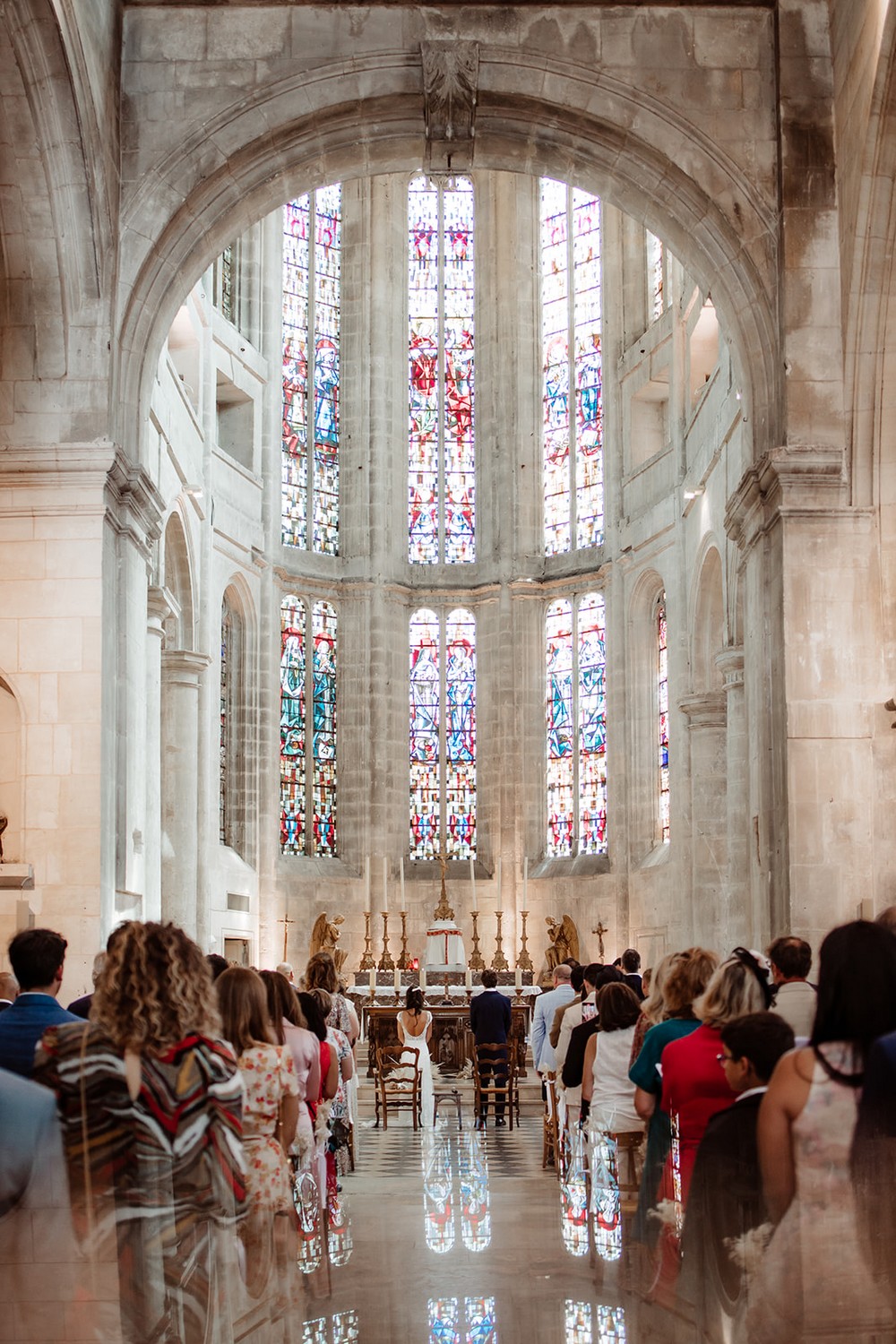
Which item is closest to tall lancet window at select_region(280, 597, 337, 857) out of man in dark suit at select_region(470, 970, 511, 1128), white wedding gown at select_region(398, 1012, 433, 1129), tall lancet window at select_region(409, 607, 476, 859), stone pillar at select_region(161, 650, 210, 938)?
→ tall lancet window at select_region(409, 607, 476, 859)

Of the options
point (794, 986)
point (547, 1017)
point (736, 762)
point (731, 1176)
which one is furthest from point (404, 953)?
point (731, 1176)

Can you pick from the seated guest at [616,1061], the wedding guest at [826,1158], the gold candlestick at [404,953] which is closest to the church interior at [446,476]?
the gold candlestick at [404,953]

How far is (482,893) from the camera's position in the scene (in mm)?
22609

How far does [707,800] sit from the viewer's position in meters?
18.7

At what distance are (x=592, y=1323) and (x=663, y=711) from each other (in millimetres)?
16866

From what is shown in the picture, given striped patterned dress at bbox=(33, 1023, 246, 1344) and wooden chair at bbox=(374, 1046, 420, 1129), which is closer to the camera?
striped patterned dress at bbox=(33, 1023, 246, 1344)

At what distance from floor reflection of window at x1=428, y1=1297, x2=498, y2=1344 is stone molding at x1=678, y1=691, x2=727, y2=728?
13.7 meters

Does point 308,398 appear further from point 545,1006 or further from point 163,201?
point 545,1006

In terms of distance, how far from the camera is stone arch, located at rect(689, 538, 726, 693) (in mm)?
18938

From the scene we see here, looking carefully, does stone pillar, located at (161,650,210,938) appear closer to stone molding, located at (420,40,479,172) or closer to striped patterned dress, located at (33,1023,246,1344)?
stone molding, located at (420,40,479,172)

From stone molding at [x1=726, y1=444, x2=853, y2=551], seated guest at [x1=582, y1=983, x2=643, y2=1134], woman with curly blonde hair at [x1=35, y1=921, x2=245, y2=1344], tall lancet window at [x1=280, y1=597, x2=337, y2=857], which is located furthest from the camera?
tall lancet window at [x1=280, y1=597, x2=337, y2=857]

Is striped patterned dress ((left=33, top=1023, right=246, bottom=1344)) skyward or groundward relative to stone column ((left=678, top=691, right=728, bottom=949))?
groundward

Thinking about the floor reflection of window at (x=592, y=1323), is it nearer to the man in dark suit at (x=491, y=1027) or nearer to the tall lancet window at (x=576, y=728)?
the man in dark suit at (x=491, y=1027)

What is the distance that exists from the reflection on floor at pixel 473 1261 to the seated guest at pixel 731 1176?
1.34 feet
